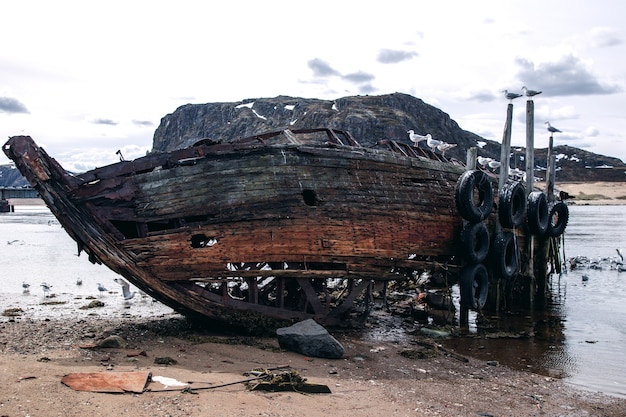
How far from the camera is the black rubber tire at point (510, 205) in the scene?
14.9 metres

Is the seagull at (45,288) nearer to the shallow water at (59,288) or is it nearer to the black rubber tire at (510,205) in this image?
the shallow water at (59,288)

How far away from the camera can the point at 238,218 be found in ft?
33.1

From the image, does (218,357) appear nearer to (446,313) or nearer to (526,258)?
(446,313)

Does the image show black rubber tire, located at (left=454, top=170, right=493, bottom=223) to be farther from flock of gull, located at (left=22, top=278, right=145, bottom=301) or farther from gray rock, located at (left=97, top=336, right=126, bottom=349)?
flock of gull, located at (left=22, top=278, right=145, bottom=301)

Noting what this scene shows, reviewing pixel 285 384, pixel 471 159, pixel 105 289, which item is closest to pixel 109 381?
pixel 285 384

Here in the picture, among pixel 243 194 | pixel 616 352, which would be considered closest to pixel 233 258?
pixel 243 194

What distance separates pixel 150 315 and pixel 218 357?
481 centimetres

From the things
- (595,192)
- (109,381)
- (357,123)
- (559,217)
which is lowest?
(109,381)

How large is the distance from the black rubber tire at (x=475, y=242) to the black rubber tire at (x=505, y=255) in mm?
788

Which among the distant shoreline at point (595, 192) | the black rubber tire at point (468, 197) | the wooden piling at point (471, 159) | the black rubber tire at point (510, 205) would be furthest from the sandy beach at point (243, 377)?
the distant shoreline at point (595, 192)

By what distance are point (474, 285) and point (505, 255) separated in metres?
1.74

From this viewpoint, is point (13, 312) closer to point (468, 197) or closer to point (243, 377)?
point (243, 377)

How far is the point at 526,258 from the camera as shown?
653 inches

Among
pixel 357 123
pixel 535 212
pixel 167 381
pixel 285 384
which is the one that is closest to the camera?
pixel 167 381
